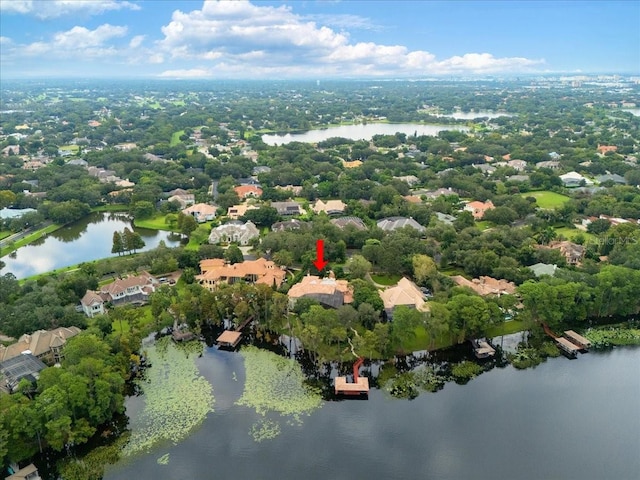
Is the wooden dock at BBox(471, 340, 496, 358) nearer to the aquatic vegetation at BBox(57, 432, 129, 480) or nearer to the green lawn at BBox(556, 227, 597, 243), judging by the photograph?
the aquatic vegetation at BBox(57, 432, 129, 480)

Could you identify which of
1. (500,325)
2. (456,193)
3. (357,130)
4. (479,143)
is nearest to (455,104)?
(357,130)

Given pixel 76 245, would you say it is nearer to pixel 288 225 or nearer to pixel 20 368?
pixel 288 225

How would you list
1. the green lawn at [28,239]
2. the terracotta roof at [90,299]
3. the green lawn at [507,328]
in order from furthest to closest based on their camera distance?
the green lawn at [28,239], the terracotta roof at [90,299], the green lawn at [507,328]

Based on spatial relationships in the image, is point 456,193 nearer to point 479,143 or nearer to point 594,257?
point 594,257

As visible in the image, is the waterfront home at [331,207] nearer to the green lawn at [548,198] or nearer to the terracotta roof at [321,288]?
the terracotta roof at [321,288]

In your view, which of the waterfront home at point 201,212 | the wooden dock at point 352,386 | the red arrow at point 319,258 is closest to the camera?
the wooden dock at point 352,386

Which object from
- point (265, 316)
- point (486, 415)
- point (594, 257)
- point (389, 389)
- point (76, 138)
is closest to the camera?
point (486, 415)

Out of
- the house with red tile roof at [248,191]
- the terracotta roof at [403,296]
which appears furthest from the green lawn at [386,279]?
the house with red tile roof at [248,191]
